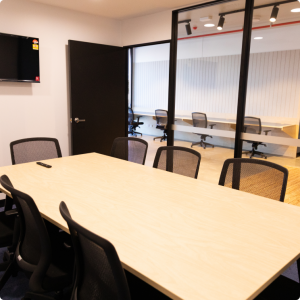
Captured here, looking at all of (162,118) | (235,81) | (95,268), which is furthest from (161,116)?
(95,268)

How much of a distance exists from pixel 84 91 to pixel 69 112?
406mm

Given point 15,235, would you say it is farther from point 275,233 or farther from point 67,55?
point 67,55

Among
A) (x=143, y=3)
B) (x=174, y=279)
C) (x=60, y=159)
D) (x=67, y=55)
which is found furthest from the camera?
(x=67, y=55)

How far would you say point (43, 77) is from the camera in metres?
4.30

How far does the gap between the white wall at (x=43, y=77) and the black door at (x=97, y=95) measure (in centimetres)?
19

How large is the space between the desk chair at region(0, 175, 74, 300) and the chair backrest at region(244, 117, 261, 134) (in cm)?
266

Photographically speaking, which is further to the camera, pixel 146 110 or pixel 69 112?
pixel 146 110

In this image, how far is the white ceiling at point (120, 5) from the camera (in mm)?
3961

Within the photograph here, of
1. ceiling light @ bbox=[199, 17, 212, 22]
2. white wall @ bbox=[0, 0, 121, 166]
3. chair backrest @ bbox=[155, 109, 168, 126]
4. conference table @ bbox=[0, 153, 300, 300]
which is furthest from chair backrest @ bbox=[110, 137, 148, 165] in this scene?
chair backrest @ bbox=[155, 109, 168, 126]

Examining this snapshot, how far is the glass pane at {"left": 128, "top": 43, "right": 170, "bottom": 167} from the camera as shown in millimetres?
5777

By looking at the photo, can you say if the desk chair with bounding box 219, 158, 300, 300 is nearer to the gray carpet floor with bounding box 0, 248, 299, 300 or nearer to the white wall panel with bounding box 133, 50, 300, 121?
the white wall panel with bounding box 133, 50, 300, 121

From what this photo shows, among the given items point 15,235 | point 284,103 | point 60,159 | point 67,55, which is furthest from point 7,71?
point 284,103

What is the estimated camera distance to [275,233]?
1518mm

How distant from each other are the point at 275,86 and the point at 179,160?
4.90 feet
